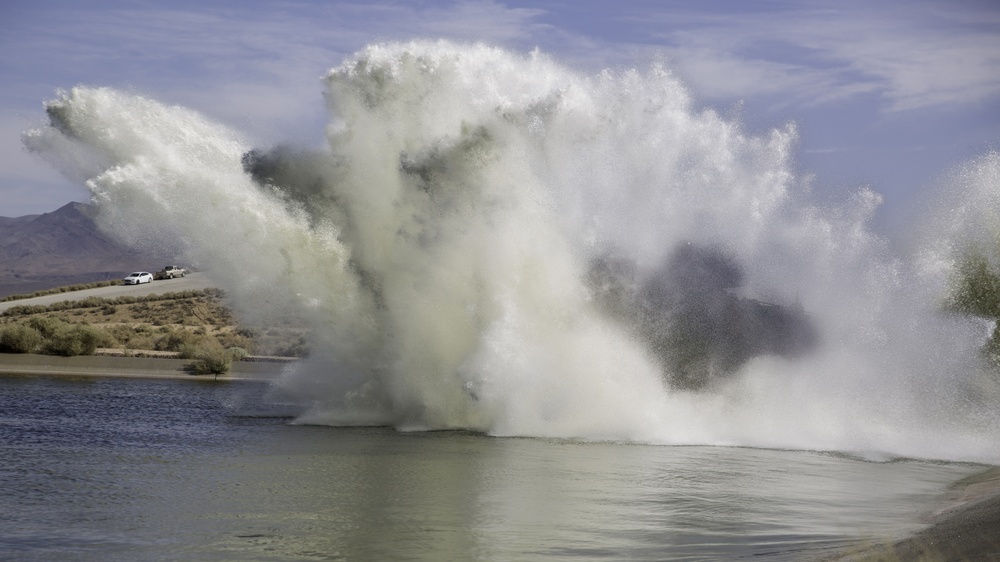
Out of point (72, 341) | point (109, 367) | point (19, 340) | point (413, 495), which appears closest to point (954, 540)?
point (413, 495)

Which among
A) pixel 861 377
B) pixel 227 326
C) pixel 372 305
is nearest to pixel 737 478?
pixel 861 377

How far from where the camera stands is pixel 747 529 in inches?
601

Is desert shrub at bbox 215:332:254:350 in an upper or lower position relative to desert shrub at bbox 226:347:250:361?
upper

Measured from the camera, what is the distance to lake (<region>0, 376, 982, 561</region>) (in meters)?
13.8

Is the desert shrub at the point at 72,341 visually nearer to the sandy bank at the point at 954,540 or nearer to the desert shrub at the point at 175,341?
the desert shrub at the point at 175,341

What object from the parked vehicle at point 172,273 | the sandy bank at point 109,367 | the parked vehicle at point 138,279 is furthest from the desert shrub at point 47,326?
the parked vehicle at point 172,273

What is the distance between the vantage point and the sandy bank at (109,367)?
156ft

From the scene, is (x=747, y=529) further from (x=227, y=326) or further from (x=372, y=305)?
(x=227, y=326)

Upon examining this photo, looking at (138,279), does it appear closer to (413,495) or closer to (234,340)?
(234,340)

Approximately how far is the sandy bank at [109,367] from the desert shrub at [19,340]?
1.19 meters

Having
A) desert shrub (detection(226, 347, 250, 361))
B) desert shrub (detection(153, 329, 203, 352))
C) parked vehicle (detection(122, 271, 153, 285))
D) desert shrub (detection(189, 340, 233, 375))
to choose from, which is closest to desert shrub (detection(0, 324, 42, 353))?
desert shrub (detection(189, 340, 233, 375))

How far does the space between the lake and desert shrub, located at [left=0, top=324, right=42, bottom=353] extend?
24.5 metres

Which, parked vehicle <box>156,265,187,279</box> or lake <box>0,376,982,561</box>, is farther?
parked vehicle <box>156,265,187,279</box>

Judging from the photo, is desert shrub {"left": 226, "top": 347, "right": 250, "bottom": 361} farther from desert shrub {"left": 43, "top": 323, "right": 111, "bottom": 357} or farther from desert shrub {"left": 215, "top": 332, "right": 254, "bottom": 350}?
desert shrub {"left": 43, "top": 323, "right": 111, "bottom": 357}
